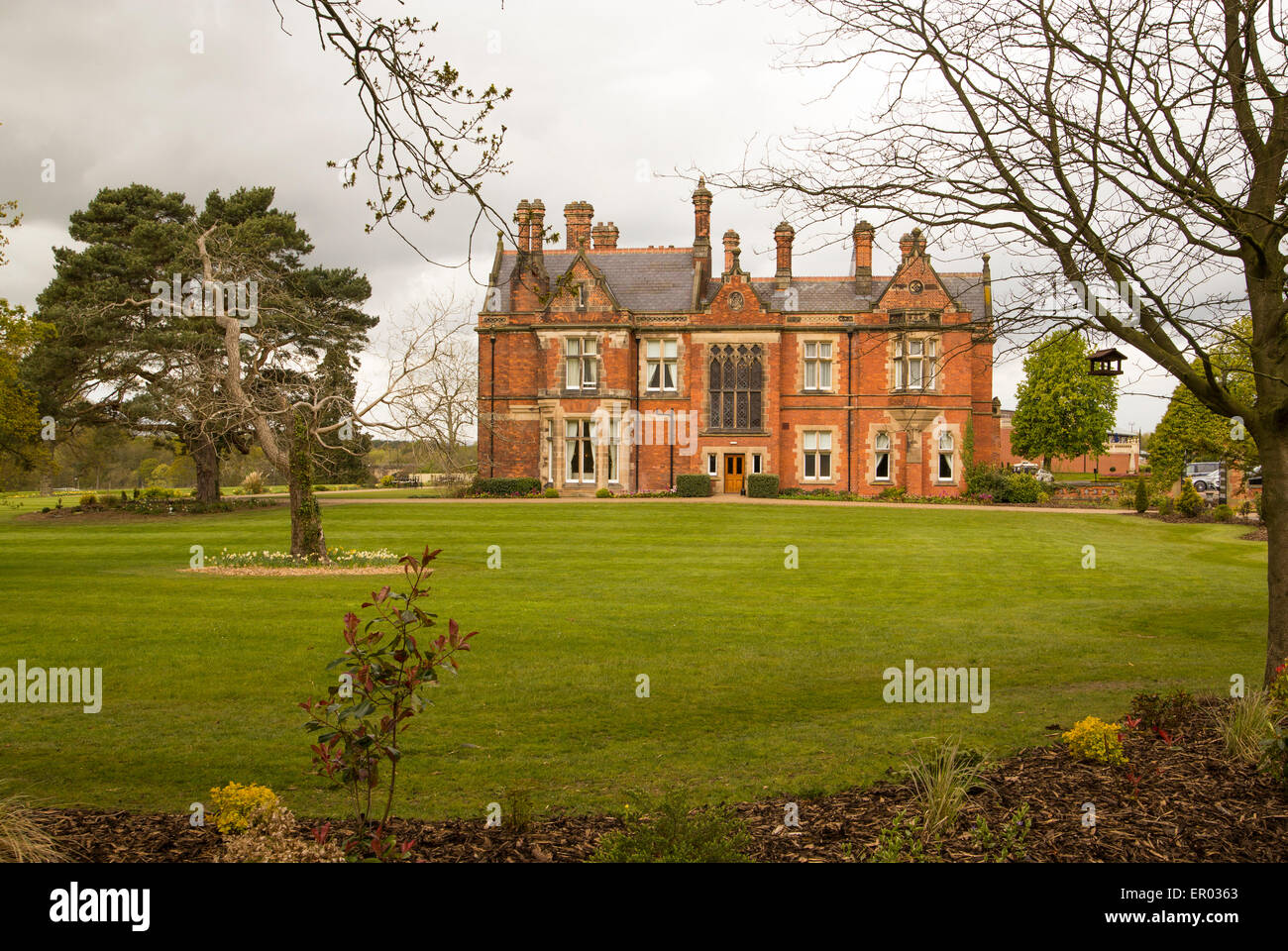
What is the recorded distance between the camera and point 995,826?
5555 millimetres

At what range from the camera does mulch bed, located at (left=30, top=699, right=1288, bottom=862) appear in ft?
17.0

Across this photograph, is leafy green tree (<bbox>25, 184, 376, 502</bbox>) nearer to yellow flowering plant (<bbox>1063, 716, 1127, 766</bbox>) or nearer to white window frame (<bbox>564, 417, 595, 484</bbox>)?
white window frame (<bbox>564, 417, 595, 484</bbox>)

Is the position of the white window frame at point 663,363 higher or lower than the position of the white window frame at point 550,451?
higher

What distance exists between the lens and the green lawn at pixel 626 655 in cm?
720

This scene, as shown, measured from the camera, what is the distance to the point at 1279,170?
774 centimetres

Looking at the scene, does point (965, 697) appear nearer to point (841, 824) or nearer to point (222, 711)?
point (841, 824)

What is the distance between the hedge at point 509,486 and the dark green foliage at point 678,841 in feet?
123

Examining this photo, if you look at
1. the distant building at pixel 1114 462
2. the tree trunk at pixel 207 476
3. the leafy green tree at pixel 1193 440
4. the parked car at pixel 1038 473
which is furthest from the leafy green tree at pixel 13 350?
the distant building at pixel 1114 462

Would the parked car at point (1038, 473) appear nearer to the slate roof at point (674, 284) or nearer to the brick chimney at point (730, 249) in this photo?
the slate roof at point (674, 284)

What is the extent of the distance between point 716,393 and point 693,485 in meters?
5.31

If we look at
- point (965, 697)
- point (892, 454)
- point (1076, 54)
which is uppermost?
point (1076, 54)

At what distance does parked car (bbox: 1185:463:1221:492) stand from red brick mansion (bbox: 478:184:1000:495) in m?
18.5
